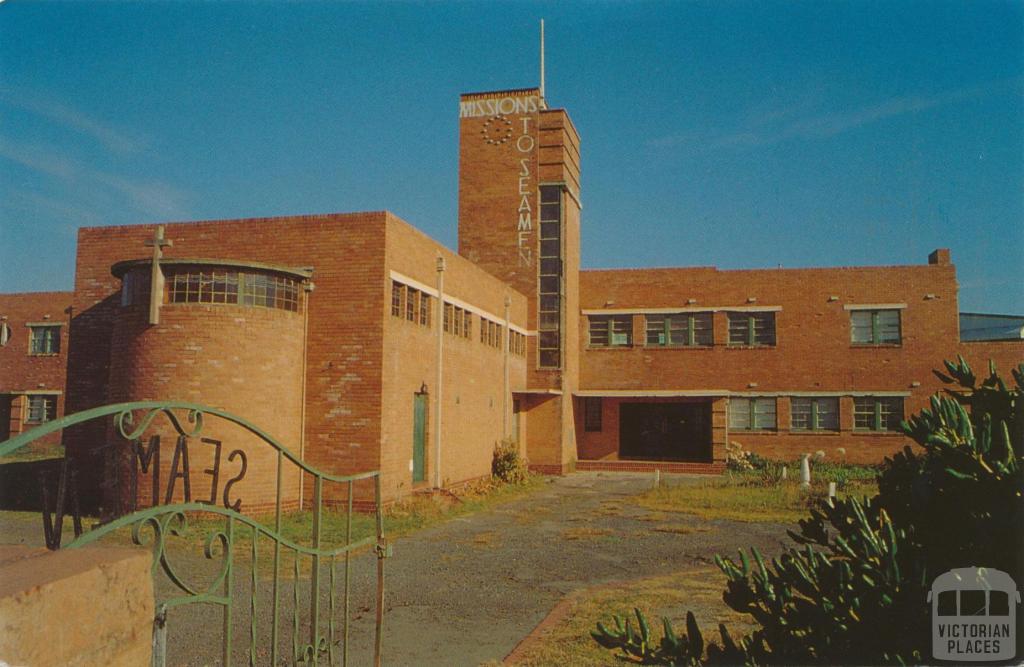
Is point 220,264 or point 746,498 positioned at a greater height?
point 220,264

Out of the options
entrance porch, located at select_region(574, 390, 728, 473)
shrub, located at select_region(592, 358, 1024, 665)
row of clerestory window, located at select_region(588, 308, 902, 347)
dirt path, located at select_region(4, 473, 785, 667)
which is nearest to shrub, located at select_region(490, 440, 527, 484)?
dirt path, located at select_region(4, 473, 785, 667)

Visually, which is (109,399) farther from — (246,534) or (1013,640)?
(1013,640)

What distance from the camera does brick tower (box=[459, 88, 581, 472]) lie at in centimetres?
2803

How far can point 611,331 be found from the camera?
31.5m

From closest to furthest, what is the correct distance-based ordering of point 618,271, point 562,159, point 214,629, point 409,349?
point 214,629 < point 409,349 < point 562,159 < point 618,271

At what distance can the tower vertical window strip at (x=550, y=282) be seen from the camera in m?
28.1

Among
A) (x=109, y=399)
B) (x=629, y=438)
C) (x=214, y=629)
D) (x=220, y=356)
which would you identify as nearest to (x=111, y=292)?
(x=109, y=399)

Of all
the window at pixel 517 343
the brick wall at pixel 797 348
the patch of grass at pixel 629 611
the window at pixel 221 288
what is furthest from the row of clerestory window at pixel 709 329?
the patch of grass at pixel 629 611

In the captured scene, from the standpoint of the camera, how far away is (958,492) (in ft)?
10.8

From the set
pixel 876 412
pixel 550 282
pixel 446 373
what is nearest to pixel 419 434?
pixel 446 373

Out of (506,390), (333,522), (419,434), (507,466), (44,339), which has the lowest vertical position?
(333,522)

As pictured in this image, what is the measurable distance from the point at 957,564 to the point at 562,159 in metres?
25.7

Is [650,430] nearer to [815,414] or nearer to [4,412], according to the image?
[815,414]

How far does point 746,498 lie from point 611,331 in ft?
42.3
